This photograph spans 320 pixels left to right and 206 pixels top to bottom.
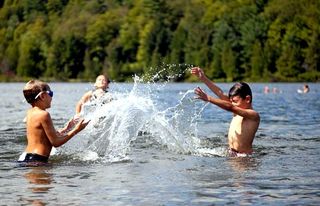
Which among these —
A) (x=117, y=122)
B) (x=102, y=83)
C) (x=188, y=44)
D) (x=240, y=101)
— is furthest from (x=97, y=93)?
(x=188, y=44)

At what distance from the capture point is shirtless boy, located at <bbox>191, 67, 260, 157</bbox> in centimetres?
1384

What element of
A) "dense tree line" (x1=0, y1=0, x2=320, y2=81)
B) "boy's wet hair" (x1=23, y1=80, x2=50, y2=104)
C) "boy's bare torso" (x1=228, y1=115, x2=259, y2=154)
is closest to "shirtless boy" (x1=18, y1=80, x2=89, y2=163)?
"boy's wet hair" (x1=23, y1=80, x2=50, y2=104)

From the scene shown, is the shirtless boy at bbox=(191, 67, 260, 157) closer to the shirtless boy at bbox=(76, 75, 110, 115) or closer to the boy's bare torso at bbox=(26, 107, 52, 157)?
the boy's bare torso at bbox=(26, 107, 52, 157)

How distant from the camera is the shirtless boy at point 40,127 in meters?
12.8

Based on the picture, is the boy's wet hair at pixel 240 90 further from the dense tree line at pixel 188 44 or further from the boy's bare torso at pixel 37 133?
the dense tree line at pixel 188 44

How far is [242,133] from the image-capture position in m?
14.4

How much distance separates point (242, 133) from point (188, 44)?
5509 inches

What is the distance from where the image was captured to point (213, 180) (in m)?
12.1

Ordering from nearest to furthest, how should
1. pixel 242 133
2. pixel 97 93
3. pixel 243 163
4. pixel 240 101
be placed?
1. pixel 240 101
2. pixel 243 163
3. pixel 242 133
4. pixel 97 93

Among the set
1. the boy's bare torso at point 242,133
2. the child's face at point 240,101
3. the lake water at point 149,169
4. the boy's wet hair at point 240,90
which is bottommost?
the lake water at point 149,169

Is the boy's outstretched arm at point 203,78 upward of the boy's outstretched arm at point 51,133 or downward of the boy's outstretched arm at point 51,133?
upward

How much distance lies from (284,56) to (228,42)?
14485mm

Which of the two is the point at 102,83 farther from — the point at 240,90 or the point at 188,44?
the point at 188,44

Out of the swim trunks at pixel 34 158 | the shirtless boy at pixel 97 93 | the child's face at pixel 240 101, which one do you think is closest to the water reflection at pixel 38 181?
the swim trunks at pixel 34 158
